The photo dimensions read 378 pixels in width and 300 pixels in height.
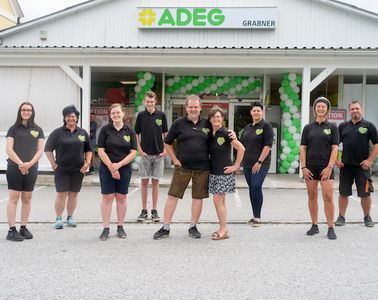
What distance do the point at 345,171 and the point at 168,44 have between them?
10.1 m

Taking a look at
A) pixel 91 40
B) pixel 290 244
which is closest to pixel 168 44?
pixel 91 40

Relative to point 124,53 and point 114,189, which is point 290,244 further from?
point 124,53

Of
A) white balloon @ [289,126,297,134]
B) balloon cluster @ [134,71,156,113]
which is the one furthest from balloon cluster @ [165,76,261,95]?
white balloon @ [289,126,297,134]

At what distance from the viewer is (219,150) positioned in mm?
5387

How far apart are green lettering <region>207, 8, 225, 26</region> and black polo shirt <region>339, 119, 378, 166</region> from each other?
9.66m

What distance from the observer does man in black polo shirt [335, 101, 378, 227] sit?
20.0ft

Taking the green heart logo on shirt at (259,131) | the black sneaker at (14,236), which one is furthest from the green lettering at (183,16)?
the black sneaker at (14,236)

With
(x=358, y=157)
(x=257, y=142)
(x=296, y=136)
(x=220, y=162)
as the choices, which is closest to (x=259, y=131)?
(x=257, y=142)

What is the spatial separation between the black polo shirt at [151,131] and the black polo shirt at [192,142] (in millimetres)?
935

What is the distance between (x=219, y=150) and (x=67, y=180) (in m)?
2.13

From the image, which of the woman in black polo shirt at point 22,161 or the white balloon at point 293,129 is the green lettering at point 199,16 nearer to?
the white balloon at point 293,129

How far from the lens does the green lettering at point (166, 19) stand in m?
14.9

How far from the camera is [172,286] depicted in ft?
12.5

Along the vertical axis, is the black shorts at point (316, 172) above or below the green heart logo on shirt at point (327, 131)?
below
